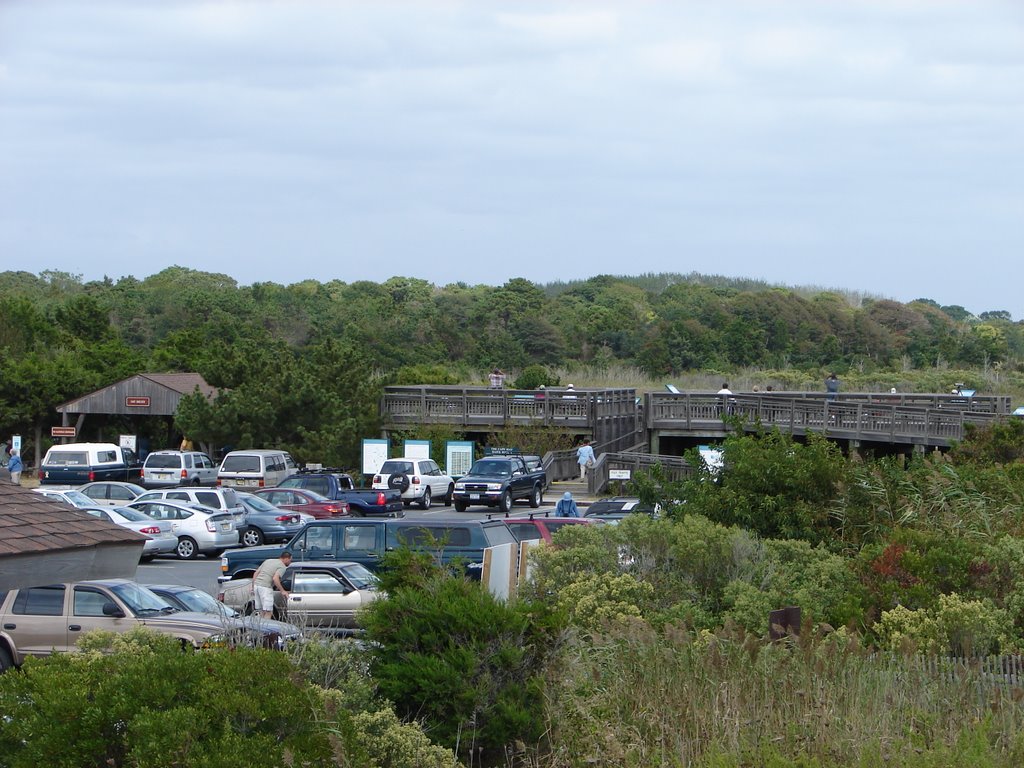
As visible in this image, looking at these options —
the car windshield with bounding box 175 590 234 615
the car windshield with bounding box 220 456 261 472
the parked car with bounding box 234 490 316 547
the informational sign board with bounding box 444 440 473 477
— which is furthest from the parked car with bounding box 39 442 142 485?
the car windshield with bounding box 175 590 234 615

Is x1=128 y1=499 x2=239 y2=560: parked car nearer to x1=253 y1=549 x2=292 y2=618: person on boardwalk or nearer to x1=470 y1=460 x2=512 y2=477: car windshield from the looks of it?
x1=470 y1=460 x2=512 y2=477: car windshield

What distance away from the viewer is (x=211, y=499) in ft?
98.3

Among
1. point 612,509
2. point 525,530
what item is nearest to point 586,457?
point 612,509

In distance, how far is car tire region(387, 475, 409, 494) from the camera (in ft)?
121

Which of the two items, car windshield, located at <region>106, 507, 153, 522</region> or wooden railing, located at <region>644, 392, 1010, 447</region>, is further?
wooden railing, located at <region>644, 392, 1010, 447</region>

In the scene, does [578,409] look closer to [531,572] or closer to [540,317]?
[531,572]

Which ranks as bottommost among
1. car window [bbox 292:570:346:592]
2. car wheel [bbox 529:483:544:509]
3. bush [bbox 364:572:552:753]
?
car wheel [bbox 529:483:544:509]

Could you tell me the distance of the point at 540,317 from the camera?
9500cm

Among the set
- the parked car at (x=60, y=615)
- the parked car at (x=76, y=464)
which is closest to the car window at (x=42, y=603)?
the parked car at (x=60, y=615)

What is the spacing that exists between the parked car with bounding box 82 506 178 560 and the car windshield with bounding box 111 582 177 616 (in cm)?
1273

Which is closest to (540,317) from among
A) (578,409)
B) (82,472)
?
(578,409)

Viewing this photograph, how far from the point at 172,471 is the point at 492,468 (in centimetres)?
1134

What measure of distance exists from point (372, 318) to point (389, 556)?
3498 inches

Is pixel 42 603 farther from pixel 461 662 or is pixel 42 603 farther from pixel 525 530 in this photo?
pixel 525 530
